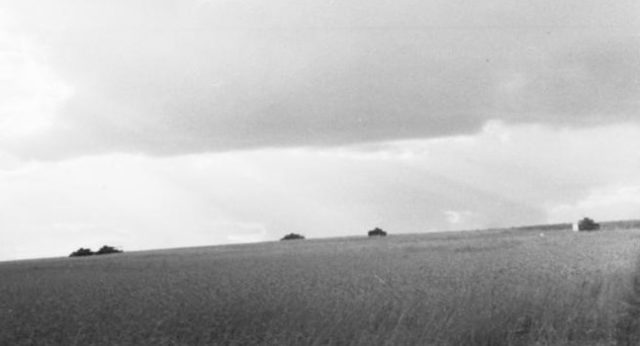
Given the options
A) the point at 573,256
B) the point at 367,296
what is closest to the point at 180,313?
the point at 367,296

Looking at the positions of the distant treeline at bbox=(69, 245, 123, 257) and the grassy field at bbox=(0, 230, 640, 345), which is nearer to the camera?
the grassy field at bbox=(0, 230, 640, 345)

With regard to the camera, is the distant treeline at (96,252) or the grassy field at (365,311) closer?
the grassy field at (365,311)

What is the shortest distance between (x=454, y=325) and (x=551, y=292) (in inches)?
188

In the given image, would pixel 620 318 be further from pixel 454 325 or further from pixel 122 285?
pixel 122 285

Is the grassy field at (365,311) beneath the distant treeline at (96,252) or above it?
beneath

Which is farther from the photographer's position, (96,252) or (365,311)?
(96,252)

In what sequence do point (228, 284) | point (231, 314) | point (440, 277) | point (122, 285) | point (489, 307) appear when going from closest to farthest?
point (489, 307)
point (231, 314)
point (440, 277)
point (228, 284)
point (122, 285)

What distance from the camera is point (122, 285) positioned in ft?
94.3

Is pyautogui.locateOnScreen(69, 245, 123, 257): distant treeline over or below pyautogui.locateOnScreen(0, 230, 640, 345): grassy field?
over

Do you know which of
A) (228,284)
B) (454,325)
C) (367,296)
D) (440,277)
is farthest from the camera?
(228,284)

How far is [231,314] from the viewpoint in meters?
16.8

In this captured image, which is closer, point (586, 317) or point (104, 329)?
point (586, 317)

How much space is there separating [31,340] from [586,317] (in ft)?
40.8

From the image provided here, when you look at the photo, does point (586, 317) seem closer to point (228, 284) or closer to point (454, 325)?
point (454, 325)
